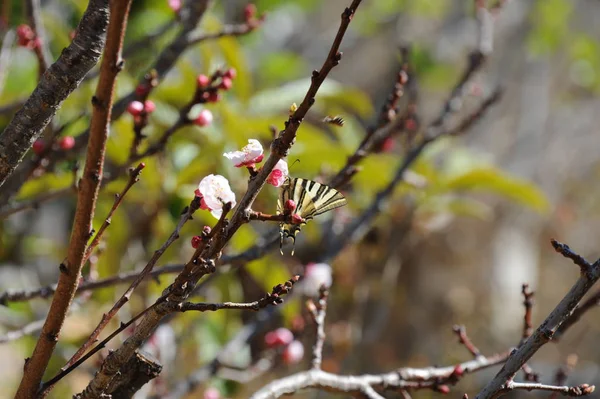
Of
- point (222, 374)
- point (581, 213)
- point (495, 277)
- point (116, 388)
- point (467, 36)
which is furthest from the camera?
point (581, 213)

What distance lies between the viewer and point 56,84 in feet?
2.51

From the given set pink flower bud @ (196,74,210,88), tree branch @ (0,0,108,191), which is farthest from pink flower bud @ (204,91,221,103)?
tree branch @ (0,0,108,191)

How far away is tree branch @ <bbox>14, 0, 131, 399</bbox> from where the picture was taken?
590mm

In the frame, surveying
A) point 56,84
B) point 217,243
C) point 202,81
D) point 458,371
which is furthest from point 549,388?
point 202,81

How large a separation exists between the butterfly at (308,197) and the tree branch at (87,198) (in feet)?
0.69

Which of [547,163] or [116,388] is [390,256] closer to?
[116,388]

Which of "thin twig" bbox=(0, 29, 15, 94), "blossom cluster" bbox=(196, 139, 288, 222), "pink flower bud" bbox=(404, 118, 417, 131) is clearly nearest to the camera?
"blossom cluster" bbox=(196, 139, 288, 222)

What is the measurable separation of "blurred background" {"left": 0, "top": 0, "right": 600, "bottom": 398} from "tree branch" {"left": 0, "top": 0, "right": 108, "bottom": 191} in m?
0.54

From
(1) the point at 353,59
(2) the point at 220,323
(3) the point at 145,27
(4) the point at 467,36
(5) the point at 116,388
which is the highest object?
(1) the point at 353,59

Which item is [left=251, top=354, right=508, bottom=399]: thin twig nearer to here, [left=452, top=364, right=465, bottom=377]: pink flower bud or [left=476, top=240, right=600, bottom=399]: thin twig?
[left=452, top=364, right=465, bottom=377]: pink flower bud

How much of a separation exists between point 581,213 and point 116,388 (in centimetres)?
577

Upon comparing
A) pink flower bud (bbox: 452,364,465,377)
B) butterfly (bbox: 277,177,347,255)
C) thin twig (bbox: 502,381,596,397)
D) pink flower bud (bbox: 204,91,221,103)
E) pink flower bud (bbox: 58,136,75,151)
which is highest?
pink flower bud (bbox: 58,136,75,151)

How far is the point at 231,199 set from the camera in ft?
2.41

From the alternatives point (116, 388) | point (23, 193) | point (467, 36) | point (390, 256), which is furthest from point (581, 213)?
point (116, 388)
